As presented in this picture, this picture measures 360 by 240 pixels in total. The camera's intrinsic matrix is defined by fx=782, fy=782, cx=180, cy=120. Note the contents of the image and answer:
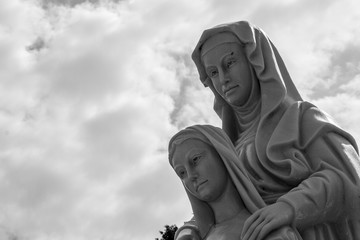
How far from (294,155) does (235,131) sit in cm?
143

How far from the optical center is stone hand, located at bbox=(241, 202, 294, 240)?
7.36 m

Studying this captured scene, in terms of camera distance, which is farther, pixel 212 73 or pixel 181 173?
pixel 212 73

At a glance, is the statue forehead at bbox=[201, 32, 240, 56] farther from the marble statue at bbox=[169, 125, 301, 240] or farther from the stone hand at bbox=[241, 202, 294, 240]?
the stone hand at bbox=[241, 202, 294, 240]

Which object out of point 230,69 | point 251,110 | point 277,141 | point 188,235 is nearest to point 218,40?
point 230,69

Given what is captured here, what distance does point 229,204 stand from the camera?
320 inches

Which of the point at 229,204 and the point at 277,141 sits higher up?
the point at 277,141

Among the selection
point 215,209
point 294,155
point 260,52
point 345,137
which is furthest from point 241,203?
point 260,52

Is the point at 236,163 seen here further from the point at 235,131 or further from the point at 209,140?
the point at 235,131

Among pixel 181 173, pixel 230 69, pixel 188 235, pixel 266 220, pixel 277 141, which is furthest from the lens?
pixel 230 69

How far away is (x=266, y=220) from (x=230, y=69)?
233 centimetres

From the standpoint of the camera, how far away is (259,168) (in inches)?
342

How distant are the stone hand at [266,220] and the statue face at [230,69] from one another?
6.51 feet

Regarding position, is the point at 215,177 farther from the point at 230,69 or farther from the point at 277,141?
the point at 230,69

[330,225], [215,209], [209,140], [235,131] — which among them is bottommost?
[330,225]
